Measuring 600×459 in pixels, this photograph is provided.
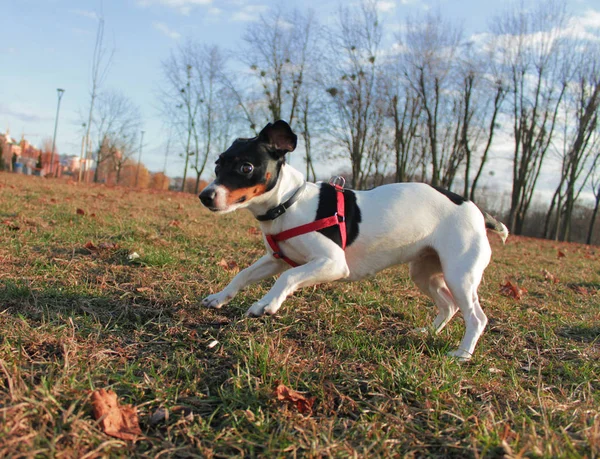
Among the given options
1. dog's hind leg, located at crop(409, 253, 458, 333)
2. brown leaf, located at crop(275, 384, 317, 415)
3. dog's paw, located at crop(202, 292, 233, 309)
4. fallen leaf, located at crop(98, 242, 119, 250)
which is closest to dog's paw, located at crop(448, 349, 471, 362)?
dog's hind leg, located at crop(409, 253, 458, 333)

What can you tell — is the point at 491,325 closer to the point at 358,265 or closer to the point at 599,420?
the point at 358,265

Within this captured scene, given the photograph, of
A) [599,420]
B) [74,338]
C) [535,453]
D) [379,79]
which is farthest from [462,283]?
[379,79]

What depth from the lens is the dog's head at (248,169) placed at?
2.88m

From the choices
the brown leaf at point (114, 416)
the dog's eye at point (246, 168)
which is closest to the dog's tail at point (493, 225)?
the dog's eye at point (246, 168)

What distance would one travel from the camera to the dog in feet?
9.79

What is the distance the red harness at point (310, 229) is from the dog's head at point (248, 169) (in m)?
0.32

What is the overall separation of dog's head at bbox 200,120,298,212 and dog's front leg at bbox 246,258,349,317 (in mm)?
572

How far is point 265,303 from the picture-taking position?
108 inches

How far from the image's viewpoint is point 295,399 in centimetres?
208

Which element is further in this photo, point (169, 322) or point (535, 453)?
point (169, 322)

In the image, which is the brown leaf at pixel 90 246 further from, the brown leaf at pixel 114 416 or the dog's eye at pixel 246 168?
the brown leaf at pixel 114 416

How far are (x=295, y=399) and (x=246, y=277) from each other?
4.51 feet

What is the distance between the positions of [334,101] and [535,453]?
95.0 ft

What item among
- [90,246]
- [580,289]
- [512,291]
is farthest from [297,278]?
[580,289]
